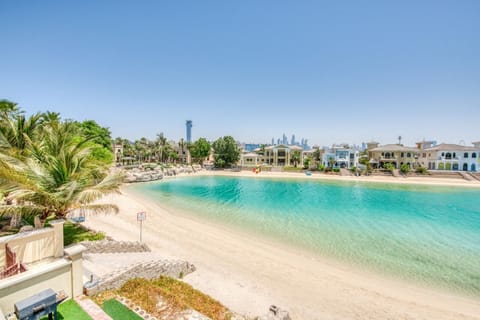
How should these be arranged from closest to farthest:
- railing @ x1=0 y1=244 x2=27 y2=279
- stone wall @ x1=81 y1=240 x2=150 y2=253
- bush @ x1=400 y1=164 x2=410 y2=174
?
railing @ x1=0 y1=244 x2=27 y2=279 < stone wall @ x1=81 y1=240 x2=150 y2=253 < bush @ x1=400 y1=164 x2=410 y2=174

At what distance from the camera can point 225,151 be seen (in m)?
55.4

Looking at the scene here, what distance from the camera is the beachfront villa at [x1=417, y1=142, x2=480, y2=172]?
161 feet

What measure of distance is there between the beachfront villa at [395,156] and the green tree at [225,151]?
35438 millimetres

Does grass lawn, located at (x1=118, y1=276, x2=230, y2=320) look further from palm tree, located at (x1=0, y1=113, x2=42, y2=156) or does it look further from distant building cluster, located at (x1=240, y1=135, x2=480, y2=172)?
distant building cluster, located at (x1=240, y1=135, x2=480, y2=172)

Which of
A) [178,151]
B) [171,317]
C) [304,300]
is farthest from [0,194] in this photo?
[178,151]

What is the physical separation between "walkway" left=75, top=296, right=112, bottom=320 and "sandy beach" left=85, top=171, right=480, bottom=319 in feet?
12.2

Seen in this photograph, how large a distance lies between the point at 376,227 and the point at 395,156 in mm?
46752

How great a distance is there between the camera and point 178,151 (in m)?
73.4

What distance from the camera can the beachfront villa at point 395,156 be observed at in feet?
173

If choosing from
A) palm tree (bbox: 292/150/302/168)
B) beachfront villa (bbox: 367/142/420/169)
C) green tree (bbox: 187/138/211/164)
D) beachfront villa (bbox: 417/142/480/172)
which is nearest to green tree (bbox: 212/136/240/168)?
green tree (bbox: 187/138/211/164)

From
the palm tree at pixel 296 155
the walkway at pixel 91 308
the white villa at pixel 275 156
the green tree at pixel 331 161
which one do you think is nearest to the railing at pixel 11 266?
the walkway at pixel 91 308

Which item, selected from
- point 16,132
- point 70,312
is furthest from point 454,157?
point 16,132

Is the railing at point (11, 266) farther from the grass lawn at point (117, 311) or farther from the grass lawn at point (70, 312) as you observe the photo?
the grass lawn at point (117, 311)

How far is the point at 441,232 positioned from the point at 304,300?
14.8 metres
